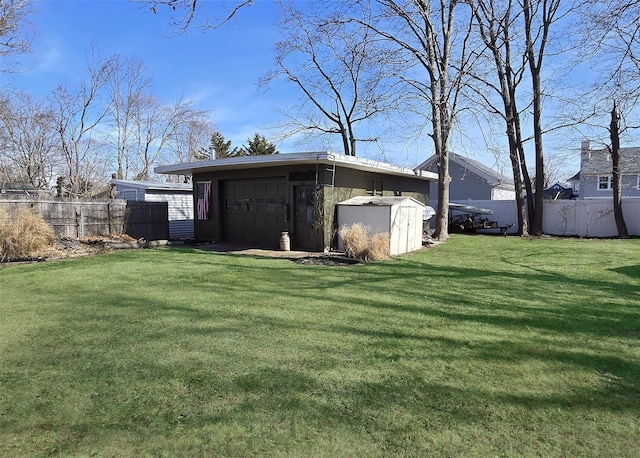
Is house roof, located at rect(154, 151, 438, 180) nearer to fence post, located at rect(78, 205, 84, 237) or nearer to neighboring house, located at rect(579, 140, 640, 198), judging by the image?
fence post, located at rect(78, 205, 84, 237)

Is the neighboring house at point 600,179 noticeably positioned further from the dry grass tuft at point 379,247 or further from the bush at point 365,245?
the bush at point 365,245

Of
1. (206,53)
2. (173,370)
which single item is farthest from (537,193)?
(173,370)

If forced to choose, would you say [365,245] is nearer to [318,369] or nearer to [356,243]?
[356,243]

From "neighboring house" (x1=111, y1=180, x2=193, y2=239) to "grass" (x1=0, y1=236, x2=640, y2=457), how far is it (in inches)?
406

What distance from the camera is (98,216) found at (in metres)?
12.7

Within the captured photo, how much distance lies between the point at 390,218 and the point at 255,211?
188 inches

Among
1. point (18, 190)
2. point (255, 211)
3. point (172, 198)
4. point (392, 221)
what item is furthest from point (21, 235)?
point (18, 190)

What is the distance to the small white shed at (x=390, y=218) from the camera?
1007 centimetres

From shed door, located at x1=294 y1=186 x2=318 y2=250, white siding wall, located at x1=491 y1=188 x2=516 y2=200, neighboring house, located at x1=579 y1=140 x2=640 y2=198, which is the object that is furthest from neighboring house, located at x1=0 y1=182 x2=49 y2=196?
neighboring house, located at x1=579 y1=140 x2=640 y2=198

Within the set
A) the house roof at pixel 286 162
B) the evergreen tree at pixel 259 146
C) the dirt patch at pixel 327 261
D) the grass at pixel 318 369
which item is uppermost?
the evergreen tree at pixel 259 146

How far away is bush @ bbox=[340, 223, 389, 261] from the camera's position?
30.2ft

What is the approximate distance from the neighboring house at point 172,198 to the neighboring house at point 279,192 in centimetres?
290

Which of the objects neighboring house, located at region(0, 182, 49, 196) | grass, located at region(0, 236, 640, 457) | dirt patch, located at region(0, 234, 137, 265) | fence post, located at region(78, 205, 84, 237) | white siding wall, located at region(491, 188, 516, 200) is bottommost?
grass, located at region(0, 236, 640, 457)

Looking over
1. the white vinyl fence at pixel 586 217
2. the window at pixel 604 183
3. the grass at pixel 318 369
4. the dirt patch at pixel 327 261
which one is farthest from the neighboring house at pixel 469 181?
the grass at pixel 318 369
